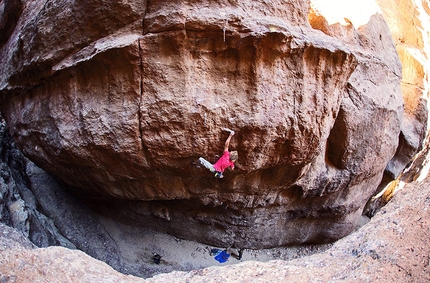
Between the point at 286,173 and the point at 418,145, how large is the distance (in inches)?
119

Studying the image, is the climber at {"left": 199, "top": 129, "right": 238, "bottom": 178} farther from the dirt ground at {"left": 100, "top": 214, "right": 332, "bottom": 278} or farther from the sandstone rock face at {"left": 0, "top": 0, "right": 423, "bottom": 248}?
the dirt ground at {"left": 100, "top": 214, "right": 332, "bottom": 278}

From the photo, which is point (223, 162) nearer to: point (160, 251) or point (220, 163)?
point (220, 163)

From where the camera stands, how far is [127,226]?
177 inches

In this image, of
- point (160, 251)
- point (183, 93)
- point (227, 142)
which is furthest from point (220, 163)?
point (160, 251)

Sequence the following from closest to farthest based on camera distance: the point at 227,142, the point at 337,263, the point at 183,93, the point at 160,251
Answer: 1. the point at 337,263
2. the point at 183,93
3. the point at 227,142
4. the point at 160,251

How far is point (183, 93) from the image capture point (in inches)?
94.2

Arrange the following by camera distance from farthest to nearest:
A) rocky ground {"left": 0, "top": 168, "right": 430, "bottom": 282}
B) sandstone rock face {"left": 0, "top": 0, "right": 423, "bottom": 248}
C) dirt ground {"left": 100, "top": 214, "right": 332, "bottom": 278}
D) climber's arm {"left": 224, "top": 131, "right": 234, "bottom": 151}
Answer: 1. dirt ground {"left": 100, "top": 214, "right": 332, "bottom": 278}
2. climber's arm {"left": 224, "top": 131, "right": 234, "bottom": 151}
3. sandstone rock face {"left": 0, "top": 0, "right": 423, "bottom": 248}
4. rocky ground {"left": 0, "top": 168, "right": 430, "bottom": 282}

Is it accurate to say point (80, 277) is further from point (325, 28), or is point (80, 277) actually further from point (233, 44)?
point (325, 28)

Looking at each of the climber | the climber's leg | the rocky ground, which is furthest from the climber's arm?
the rocky ground

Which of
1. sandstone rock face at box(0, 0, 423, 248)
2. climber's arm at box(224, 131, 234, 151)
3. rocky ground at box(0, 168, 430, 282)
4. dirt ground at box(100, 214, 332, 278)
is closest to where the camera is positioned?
rocky ground at box(0, 168, 430, 282)

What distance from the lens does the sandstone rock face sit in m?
2.31

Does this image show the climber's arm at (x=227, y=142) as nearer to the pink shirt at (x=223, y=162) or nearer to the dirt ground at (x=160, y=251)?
the pink shirt at (x=223, y=162)

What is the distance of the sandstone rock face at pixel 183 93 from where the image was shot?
2.31 meters

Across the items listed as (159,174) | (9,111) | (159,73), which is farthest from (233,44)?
(9,111)
